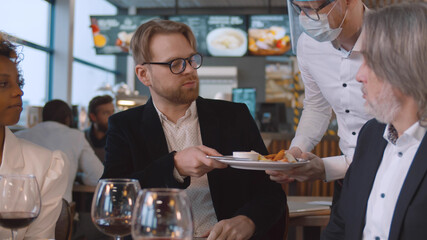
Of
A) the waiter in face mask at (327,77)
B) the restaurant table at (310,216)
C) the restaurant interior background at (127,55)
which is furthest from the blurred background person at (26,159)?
the restaurant interior background at (127,55)

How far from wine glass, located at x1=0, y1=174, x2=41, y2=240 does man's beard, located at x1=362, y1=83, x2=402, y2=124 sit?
0.90 metres

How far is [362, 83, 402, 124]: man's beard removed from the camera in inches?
54.0

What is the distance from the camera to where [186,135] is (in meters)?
2.05

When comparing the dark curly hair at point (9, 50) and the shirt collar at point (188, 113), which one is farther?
the shirt collar at point (188, 113)

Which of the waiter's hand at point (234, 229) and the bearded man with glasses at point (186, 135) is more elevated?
the bearded man with glasses at point (186, 135)

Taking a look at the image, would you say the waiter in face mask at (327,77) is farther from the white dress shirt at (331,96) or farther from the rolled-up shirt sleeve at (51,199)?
the rolled-up shirt sleeve at (51,199)

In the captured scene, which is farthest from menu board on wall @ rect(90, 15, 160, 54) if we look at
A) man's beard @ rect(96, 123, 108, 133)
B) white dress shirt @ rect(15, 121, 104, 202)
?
white dress shirt @ rect(15, 121, 104, 202)

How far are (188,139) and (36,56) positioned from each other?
735cm

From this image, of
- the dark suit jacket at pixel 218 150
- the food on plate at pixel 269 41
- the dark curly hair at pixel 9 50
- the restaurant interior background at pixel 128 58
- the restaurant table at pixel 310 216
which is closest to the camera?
the dark curly hair at pixel 9 50

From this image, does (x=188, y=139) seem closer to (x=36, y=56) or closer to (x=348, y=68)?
(x=348, y=68)

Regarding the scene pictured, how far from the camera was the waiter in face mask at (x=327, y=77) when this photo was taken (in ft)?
6.75

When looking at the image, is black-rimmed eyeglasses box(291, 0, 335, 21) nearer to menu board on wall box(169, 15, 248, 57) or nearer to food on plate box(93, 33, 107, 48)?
menu board on wall box(169, 15, 248, 57)

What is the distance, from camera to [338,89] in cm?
234

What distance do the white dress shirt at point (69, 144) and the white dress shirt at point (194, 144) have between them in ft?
8.19
